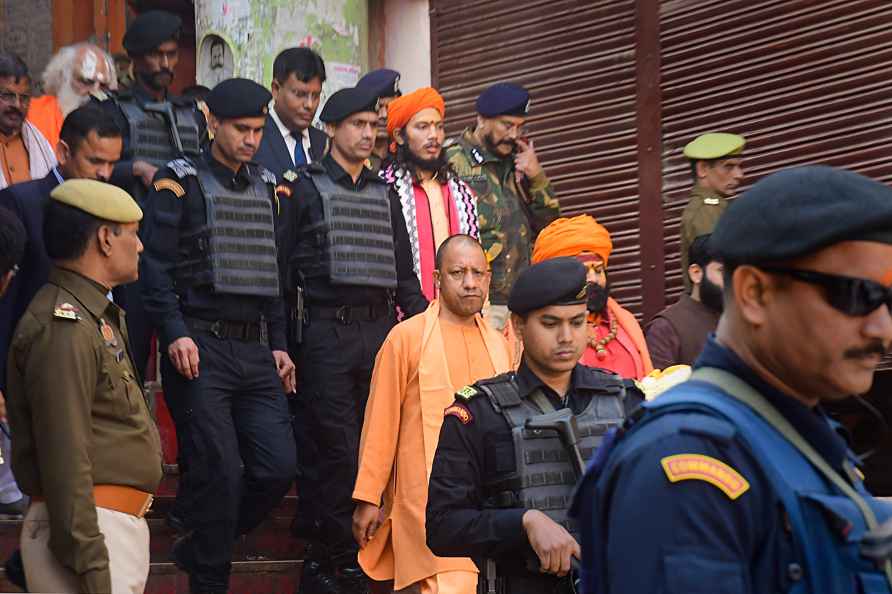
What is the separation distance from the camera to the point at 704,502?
223 centimetres

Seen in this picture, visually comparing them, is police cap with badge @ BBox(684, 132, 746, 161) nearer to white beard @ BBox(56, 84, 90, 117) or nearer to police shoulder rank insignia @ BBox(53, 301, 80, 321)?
white beard @ BBox(56, 84, 90, 117)

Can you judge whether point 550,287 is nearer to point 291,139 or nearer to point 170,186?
point 170,186

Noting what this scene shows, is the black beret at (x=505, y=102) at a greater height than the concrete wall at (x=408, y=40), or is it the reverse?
the concrete wall at (x=408, y=40)

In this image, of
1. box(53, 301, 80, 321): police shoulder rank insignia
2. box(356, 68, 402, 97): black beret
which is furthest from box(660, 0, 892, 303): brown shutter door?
box(53, 301, 80, 321): police shoulder rank insignia

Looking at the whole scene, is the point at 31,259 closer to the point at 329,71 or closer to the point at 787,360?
the point at 329,71

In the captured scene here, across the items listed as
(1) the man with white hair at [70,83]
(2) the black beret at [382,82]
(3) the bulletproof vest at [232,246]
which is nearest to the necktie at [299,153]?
(2) the black beret at [382,82]

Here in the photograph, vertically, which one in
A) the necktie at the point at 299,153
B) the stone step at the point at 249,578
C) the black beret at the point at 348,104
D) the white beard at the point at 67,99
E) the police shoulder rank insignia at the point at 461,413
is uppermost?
the white beard at the point at 67,99

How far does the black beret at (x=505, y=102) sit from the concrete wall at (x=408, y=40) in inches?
90.1

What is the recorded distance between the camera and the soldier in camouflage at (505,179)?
27.6 ft

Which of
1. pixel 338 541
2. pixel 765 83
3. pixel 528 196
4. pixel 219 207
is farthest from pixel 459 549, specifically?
pixel 765 83

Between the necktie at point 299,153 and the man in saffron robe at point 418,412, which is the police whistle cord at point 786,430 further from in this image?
the necktie at point 299,153

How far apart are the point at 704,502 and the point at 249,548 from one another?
541cm

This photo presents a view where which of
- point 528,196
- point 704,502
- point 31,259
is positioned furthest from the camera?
point 528,196

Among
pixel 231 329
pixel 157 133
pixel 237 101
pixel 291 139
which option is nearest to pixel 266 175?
pixel 237 101
